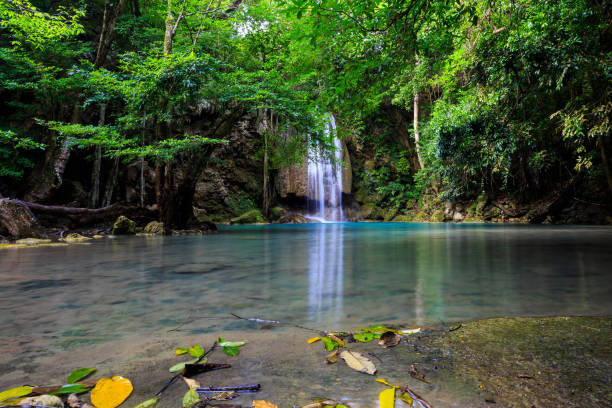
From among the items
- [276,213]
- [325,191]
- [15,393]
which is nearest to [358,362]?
[15,393]

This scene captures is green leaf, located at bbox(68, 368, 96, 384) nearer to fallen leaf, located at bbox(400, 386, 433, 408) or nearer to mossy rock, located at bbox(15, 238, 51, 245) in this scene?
fallen leaf, located at bbox(400, 386, 433, 408)

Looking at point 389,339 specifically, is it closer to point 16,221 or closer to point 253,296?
point 253,296

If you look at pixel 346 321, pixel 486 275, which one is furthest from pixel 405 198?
pixel 346 321

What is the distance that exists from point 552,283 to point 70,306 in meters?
2.98

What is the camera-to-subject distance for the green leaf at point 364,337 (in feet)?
3.73

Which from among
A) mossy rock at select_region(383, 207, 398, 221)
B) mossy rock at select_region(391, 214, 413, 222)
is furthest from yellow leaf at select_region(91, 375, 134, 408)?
mossy rock at select_region(383, 207, 398, 221)

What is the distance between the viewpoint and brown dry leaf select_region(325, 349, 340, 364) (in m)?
0.97

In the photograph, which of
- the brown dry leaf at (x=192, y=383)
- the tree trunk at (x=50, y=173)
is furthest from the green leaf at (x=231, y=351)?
the tree trunk at (x=50, y=173)

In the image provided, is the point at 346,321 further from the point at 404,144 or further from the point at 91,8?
the point at 404,144

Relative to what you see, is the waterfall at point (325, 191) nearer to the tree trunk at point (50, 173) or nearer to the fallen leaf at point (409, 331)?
the tree trunk at point (50, 173)

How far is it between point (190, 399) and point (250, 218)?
15333 mm

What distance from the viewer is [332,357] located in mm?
995

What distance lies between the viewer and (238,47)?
10156 mm

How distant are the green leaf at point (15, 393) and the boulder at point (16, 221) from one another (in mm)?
7154
